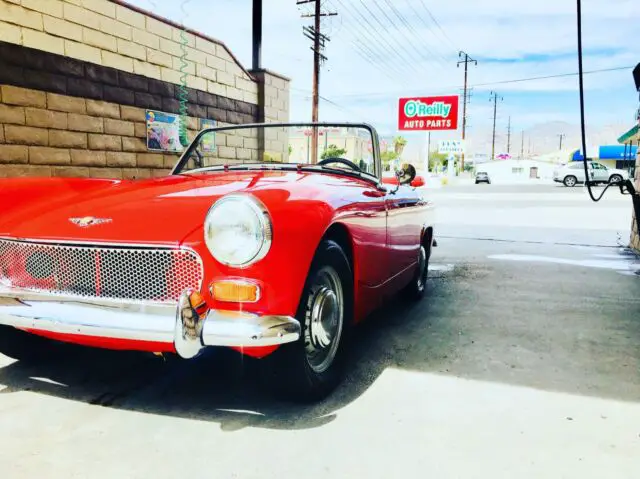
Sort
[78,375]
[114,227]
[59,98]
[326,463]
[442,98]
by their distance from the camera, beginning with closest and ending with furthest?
[326,463] < [114,227] < [78,375] < [59,98] < [442,98]

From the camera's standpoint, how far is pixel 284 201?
218cm

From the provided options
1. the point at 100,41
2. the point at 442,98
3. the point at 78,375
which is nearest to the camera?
the point at 78,375

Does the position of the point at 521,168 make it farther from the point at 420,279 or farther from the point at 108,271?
the point at 108,271

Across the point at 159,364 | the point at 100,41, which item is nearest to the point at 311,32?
the point at 100,41

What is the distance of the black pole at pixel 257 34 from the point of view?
9.08 m

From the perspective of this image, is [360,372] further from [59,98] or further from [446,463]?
[59,98]

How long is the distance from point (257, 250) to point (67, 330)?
75 cm

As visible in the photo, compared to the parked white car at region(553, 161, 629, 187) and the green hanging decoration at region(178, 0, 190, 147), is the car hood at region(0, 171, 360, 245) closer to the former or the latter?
the green hanging decoration at region(178, 0, 190, 147)

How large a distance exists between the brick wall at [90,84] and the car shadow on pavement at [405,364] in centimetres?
378

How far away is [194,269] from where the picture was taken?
2049 millimetres

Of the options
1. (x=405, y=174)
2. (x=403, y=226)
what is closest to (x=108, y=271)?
(x=403, y=226)

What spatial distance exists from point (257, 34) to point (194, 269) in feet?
26.2

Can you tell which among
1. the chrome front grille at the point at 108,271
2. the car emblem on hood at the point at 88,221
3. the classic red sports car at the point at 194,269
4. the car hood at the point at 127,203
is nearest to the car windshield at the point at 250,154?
the car hood at the point at 127,203

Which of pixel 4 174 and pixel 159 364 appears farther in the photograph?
pixel 4 174
